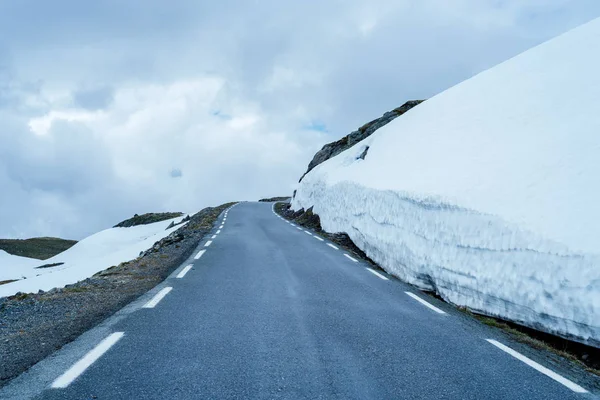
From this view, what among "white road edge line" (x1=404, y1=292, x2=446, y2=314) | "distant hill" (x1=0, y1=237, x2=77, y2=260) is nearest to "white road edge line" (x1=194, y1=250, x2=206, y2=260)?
"white road edge line" (x1=404, y1=292, x2=446, y2=314)

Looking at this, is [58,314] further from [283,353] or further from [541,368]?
[541,368]

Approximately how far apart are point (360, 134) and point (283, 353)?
→ 110 ft

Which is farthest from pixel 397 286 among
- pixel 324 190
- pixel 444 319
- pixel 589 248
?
pixel 324 190

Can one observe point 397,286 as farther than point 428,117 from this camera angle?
No

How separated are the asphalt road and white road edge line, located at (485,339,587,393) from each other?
0.09 metres

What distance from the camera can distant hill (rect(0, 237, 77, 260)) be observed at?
65.8m

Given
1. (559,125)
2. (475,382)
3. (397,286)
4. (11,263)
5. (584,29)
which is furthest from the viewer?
(11,263)

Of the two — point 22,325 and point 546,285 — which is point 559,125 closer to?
point 546,285

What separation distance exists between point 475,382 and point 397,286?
486 centimetres

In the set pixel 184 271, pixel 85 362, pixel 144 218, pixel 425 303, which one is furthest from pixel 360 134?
pixel 144 218

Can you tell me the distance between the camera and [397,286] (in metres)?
8.95

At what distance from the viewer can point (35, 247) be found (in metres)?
72.9

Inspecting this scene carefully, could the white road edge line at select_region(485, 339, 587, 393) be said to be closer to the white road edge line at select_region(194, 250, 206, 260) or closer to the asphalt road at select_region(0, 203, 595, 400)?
the asphalt road at select_region(0, 203, 595, 400)

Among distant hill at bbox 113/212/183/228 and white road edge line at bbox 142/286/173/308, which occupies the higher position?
distant hill at bbox 113/212/183/228
